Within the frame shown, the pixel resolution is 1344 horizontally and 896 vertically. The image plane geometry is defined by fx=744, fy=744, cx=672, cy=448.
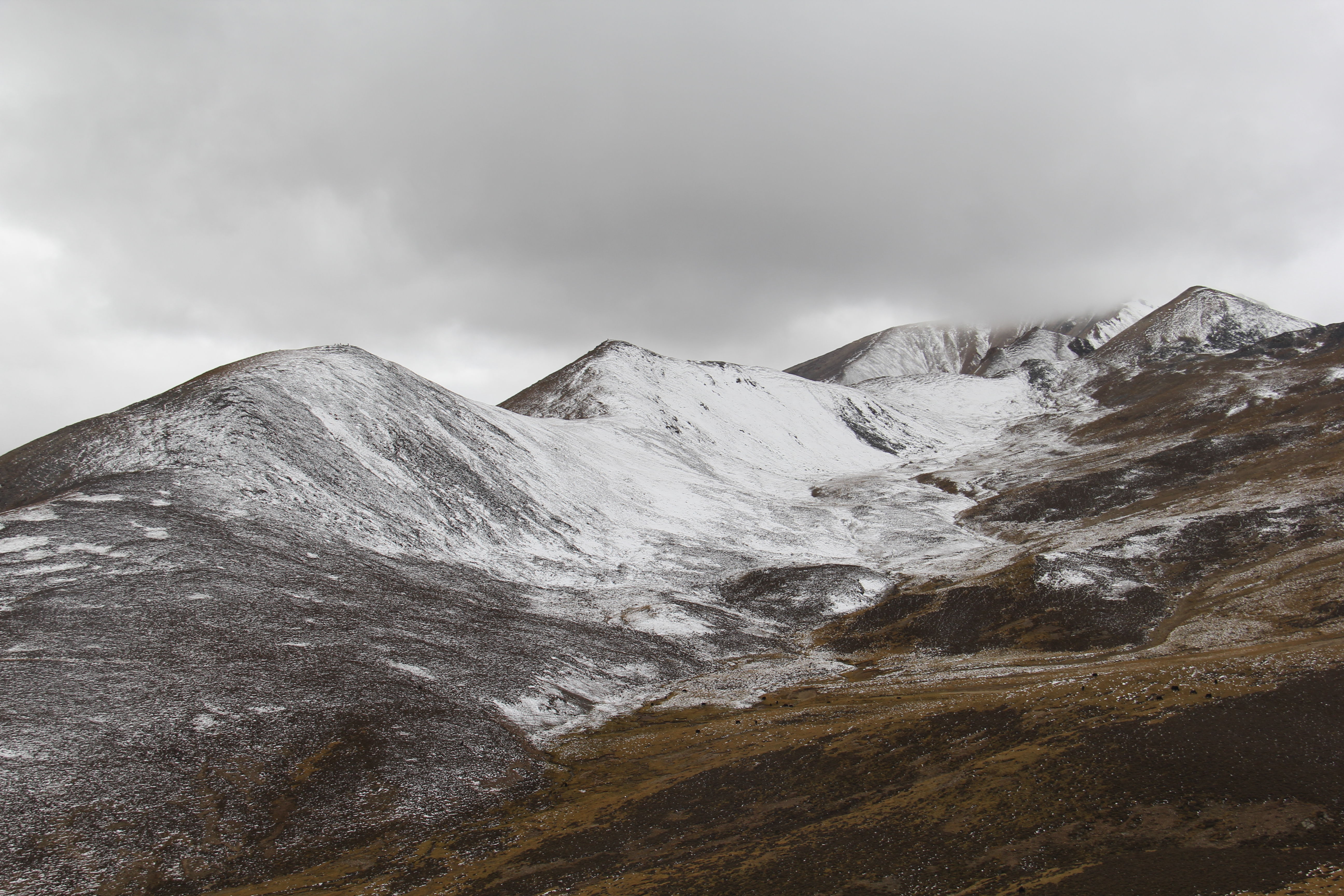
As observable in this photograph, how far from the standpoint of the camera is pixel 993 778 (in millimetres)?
32438

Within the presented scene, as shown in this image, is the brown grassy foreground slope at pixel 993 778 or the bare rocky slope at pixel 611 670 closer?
the brown grassy foreground slope at pixel 993 778

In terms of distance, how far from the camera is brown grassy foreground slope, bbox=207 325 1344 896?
26047mm

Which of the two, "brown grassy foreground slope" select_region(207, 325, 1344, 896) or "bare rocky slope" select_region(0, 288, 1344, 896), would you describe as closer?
"brown grassy foreground slope" select_region(207, 325, 1344, 896)

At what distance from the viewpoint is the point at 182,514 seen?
81.9 meters

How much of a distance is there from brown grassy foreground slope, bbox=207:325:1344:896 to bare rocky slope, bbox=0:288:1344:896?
0.71 ft

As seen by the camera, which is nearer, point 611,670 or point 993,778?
point 993,778

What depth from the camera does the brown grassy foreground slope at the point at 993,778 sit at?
2605cm

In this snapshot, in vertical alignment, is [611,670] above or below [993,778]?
above

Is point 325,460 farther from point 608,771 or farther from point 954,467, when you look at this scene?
point 954,467

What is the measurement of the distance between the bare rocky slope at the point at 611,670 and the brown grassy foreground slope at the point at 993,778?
218mm

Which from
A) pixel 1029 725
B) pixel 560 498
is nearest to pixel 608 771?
pixel 1029 725

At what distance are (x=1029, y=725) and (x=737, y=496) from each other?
119 m

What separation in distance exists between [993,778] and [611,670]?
4477cm

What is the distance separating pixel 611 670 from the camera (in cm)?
7188
